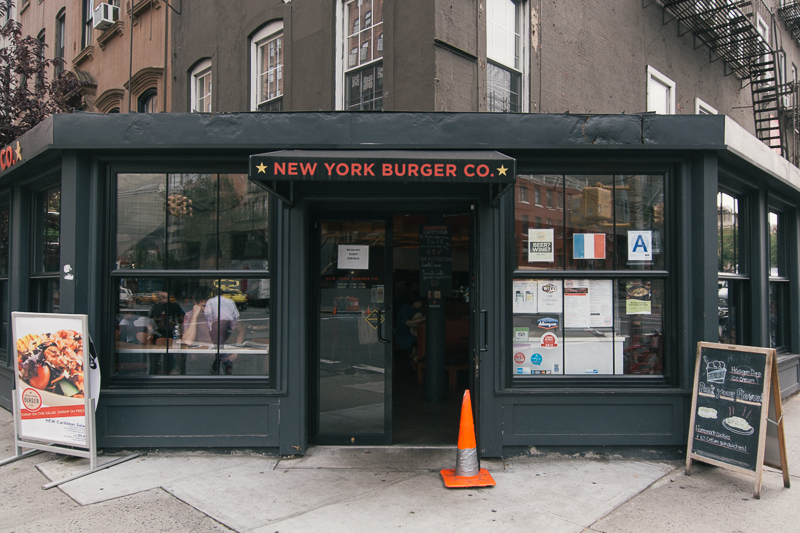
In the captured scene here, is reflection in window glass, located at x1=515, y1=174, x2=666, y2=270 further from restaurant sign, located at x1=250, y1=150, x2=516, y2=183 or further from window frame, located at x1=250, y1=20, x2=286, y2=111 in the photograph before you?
window frame, located at x1=250, y1=20, x2=286, y2=111

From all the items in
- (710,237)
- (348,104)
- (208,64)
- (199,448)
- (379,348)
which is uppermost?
(208,64)

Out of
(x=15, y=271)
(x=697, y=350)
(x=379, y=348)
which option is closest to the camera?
(x=697, y=350)

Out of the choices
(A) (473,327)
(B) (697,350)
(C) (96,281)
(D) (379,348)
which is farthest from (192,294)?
(B) (697,350)

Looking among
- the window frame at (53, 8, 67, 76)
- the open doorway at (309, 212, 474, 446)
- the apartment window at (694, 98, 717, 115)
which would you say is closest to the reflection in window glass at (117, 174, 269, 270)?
the open doorway at (309, 212, 474, 446)

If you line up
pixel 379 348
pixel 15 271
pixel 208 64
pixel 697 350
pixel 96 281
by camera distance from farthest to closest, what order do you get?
pixel 208 64 → pixel 15 271 → pixel 379 348 → pixel 96 281 → pixel 697 350

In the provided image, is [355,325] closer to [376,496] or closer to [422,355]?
[376,496]

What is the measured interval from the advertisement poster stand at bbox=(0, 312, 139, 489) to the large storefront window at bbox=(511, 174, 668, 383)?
418cm

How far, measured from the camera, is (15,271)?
7.39 metres

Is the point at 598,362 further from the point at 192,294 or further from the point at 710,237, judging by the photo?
the point at 192,294

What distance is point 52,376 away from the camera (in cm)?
544

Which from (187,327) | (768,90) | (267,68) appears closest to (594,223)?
(187,327)

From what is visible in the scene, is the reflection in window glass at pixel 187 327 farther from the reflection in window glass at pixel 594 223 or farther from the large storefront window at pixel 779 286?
the large storefront window at pixel 779 286

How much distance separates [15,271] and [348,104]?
16.2 feet

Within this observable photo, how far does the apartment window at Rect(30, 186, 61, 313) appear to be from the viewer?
682 centimetres
